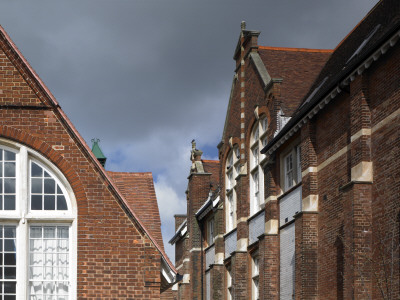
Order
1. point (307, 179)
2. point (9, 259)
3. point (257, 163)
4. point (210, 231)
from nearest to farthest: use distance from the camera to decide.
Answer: point (9, 259) → point (307, 179) → point (257, 163) → point (210, 231)

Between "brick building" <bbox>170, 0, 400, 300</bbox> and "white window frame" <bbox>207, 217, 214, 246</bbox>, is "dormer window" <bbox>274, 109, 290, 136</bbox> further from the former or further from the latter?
"white window frame" <bbox>207, 217, 214, 246</bbox>

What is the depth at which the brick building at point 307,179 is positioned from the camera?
877 inches

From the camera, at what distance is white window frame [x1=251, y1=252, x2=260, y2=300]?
35094 millimetres

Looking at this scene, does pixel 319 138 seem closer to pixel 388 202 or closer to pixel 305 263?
pixel 305 263

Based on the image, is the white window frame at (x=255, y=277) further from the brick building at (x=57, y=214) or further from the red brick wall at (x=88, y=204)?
the red brick wall at (x=88, y=204)

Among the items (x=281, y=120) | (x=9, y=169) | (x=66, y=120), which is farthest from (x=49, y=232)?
(x=281, y=120)

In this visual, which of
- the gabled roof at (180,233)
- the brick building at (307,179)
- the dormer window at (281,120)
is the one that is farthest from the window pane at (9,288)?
the gabled roof at (180,233)

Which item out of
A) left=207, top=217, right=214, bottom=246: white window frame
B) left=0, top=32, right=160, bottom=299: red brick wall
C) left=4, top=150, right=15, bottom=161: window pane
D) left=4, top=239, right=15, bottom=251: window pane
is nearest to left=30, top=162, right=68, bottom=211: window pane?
left=0, top=32, right=160, bottom=299: red brick wall

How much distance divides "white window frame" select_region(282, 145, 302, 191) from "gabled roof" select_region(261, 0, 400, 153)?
56 centimetres

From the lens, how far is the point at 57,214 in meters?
17.2

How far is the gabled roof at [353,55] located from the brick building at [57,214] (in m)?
8.00

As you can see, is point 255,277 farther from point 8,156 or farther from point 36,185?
point 8,156

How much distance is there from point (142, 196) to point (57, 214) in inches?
122

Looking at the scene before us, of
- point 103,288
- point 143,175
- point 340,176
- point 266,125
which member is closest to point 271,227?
point 266,125
